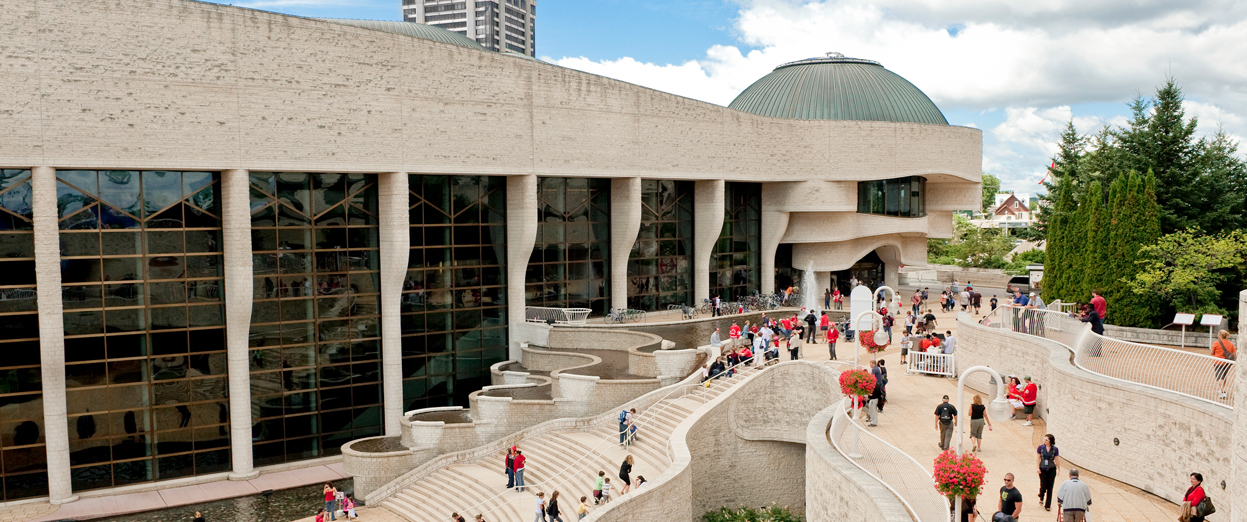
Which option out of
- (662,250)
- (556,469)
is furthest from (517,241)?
Result: (556,469)

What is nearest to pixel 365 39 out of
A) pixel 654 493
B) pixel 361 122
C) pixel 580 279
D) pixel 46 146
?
pixel 361 122

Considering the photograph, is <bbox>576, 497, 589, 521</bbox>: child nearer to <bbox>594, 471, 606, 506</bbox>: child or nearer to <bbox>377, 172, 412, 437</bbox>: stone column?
<bbox>594, 471, 606, 506</bbox>: child

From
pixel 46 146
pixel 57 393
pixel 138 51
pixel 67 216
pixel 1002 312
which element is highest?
pixel 138 51

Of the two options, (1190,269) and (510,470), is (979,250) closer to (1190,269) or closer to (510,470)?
(1190,269)

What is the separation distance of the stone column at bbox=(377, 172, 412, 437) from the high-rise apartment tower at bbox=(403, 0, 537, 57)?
111m

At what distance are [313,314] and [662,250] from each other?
1558 cm

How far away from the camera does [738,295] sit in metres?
42.4

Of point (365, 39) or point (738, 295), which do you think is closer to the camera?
point (365, 39)

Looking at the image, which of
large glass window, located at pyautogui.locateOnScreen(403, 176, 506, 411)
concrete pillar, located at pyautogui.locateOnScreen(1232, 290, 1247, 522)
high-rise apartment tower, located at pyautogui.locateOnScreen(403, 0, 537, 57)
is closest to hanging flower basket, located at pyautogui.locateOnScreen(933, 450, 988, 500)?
concrete pillar, located at pyautogui.locateOnScreen(1232, 290, 1247, 522)

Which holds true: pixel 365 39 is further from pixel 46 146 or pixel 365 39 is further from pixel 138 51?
pixel 46 146

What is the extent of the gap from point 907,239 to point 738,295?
1157 centimetres

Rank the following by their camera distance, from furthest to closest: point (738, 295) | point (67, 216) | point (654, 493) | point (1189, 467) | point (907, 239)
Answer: point (907, 239)
point (738, 295)
point (67, 216)
point (654, 493)
point (1189, 467)

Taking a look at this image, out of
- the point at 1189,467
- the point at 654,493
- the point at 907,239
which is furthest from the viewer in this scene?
the point at 907,239

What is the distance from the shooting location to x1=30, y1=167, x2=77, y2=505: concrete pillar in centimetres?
2342
